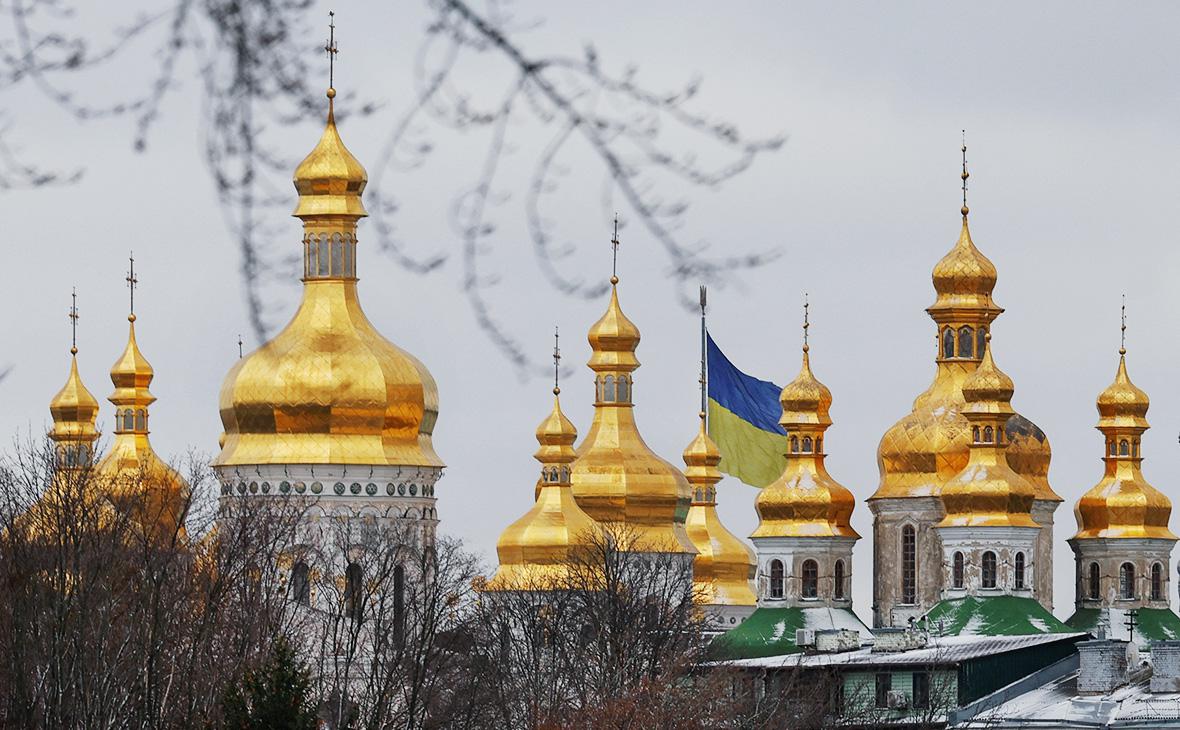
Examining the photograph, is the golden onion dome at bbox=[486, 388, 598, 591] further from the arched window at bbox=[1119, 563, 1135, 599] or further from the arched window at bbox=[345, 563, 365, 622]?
the arched window at bbox=[1119, 563, 1135, 599]

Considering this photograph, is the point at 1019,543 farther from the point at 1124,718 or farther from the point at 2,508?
the point at 2,508

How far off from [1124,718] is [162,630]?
16753 millimetres

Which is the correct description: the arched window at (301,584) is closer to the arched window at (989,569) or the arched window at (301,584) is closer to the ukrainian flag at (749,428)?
the arched window at (989,569)

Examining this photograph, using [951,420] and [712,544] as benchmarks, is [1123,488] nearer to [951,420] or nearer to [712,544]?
[951,420]

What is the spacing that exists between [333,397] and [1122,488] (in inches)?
668

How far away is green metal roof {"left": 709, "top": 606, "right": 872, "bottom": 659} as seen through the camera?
6550 centimetres

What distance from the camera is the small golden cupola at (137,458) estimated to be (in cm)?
5166

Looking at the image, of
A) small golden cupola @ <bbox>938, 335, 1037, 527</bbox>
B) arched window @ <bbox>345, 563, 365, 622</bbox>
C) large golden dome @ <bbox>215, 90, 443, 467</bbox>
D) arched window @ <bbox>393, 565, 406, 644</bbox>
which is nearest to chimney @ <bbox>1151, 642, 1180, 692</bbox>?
arched window @ <bbox>393, 565, 406, 644</bbox>

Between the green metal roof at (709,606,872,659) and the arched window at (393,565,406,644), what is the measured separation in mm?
7805

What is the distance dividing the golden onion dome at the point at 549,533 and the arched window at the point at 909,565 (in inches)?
230

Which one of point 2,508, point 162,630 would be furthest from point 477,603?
point 162,630

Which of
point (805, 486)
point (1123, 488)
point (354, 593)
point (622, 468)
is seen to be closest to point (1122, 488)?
point (1123, 488)

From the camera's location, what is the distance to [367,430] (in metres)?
61.6

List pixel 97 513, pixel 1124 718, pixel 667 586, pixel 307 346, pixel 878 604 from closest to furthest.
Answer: pixel 97 513 → pixel 1124 718 → pixel 307 346 → pixel 667 586 → pixel 878 604
